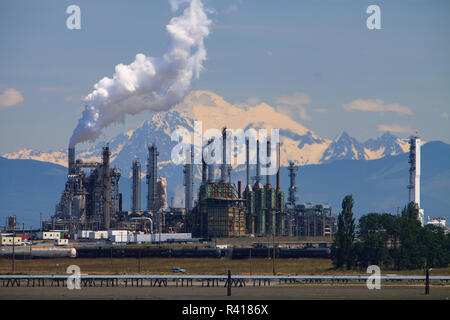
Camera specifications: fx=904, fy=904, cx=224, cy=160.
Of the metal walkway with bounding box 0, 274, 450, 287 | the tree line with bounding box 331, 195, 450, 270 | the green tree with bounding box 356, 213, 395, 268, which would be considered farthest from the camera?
the tree line with bounding box 331, 195, 450, 270

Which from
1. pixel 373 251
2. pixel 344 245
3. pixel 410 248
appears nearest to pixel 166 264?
pixel 344 245

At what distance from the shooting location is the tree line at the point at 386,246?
136 metres

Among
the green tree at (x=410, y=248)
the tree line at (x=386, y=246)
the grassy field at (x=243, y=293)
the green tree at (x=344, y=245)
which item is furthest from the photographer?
the green tree at (x=344, y=245)

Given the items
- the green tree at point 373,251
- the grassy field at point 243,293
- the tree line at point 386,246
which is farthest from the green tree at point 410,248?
the grassy field at point 243,293

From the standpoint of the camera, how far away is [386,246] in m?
139

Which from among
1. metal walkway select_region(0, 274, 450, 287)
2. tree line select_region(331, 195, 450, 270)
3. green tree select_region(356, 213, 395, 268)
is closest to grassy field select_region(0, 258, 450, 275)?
tree line select_region(331, 195, 450, 270)

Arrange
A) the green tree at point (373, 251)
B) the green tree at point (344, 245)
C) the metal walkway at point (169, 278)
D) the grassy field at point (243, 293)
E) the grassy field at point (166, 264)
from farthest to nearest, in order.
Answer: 1. the grassy field at point (166, 264)
2. the green tree at point (344, 245)
3. the green tree at point (373, 251)
4. the metal walkway at point (169, 278)
5. the grassy field at point (243, 293)

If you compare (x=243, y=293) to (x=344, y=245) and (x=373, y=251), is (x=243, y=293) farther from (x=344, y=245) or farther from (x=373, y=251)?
(x=344, y=245)

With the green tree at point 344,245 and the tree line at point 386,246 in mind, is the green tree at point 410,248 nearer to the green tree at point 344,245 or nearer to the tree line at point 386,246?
the tree line at point 386,246

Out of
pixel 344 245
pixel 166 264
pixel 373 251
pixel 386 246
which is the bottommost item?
pixel 166 264

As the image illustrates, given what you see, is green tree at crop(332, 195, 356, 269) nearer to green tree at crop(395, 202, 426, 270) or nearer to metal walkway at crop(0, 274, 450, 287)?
green tree at crop(395, 202, 426, 270)

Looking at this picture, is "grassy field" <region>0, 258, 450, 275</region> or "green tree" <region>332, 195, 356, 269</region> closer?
"green tree" <region>332, 195, 356, 269</region>

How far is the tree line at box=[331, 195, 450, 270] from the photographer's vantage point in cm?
13562
